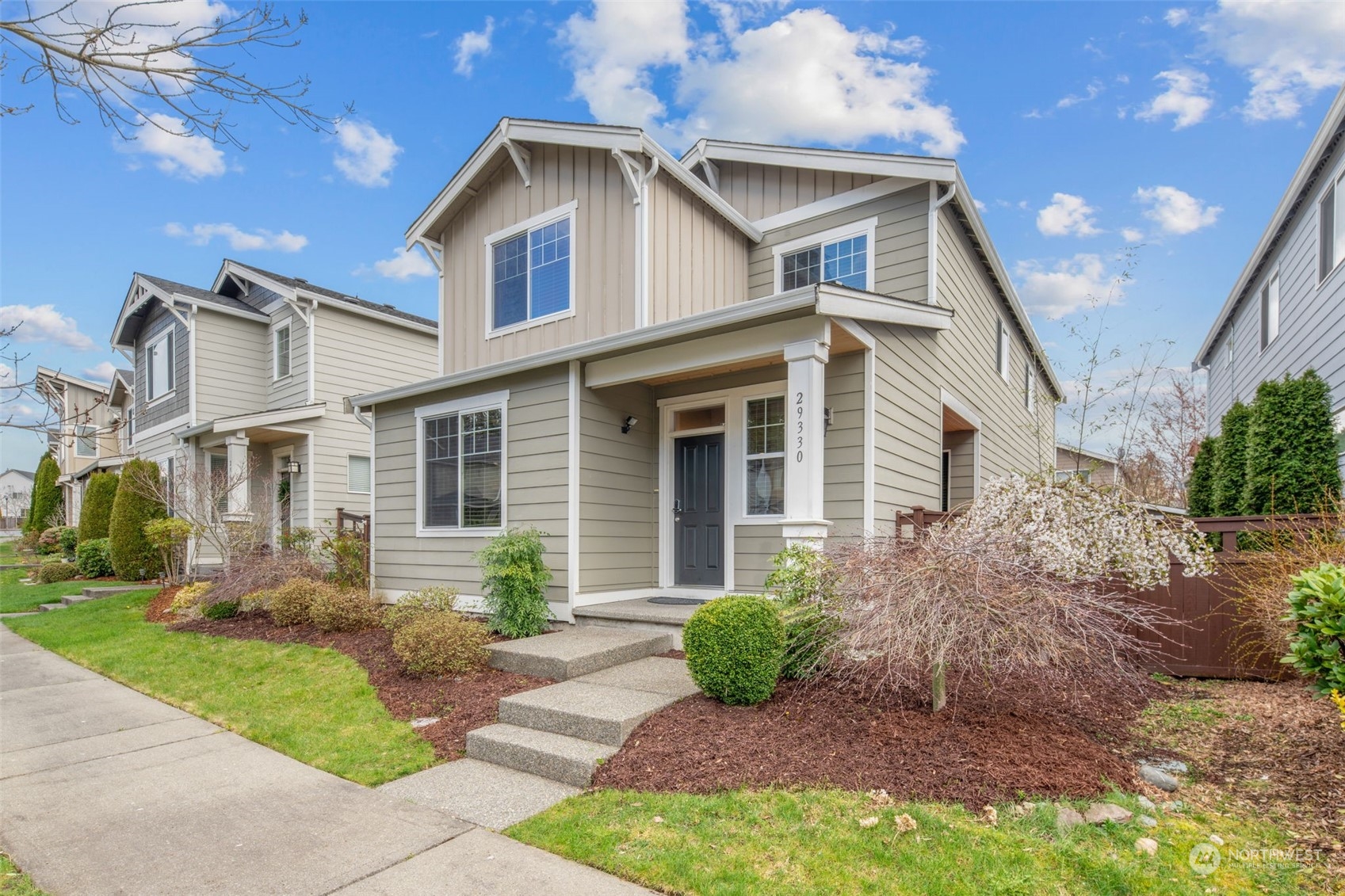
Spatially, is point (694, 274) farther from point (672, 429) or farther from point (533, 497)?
point (533, 497)

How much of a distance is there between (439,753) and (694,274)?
6369 mm

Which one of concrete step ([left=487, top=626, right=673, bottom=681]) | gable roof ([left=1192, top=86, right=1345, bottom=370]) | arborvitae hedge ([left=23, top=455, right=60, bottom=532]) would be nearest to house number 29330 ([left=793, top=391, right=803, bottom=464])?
concrete step ([left=487, top=626, right=673, bottom=681])

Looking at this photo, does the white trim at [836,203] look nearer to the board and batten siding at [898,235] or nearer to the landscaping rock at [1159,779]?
the board and batten siding at [898,235]

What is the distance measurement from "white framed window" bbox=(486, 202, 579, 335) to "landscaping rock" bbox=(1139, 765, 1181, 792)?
7.27m

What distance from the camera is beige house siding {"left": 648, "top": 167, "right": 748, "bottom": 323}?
28.5 ft

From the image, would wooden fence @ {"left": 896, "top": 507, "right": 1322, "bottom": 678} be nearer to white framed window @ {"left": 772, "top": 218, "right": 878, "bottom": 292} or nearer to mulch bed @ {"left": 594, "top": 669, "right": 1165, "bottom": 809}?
mulch bed @ {"left": 594, "top": 669, "right": 1165, "bottom": 809}

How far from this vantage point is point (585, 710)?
5.04m

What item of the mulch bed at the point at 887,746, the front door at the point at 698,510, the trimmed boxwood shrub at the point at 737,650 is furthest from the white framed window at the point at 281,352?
the mulch bed at the point at 887,746

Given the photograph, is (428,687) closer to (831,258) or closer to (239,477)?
(831,258)

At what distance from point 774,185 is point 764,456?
4458 mm

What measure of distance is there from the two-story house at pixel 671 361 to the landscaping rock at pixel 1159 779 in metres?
2.90

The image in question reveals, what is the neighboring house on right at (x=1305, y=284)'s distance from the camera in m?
8.61

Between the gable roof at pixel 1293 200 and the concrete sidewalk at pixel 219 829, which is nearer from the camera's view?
the concrete sidewalk at pixel 219 829

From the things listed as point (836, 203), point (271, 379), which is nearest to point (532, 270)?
point (836, 203)
